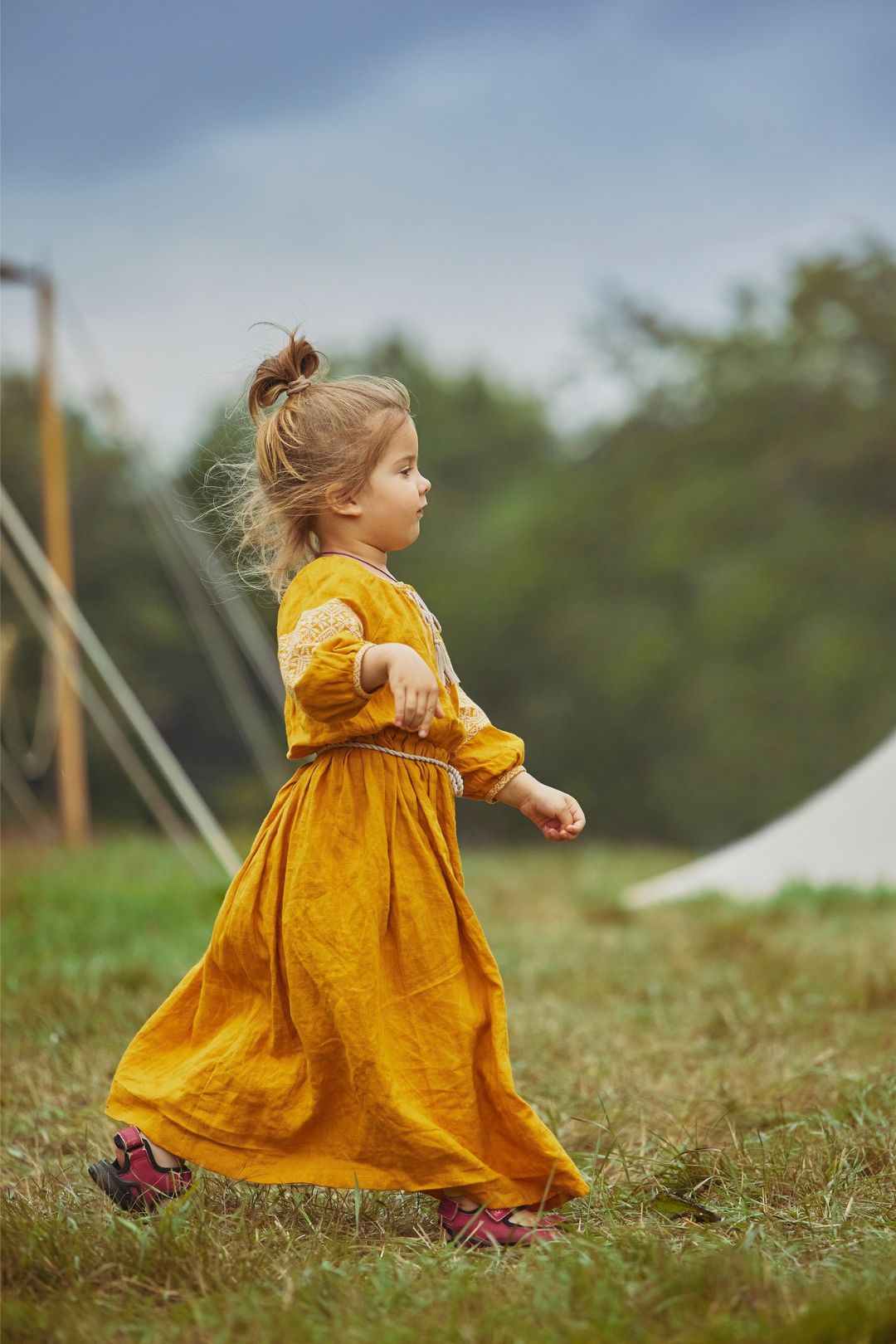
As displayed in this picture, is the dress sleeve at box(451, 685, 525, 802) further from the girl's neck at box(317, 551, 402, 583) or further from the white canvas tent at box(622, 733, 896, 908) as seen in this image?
the white canvas tent at box(622, 733, 896, 908)

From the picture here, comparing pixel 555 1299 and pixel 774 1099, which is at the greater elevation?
pixel 555 1299

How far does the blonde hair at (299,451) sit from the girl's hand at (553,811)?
43 centimetres

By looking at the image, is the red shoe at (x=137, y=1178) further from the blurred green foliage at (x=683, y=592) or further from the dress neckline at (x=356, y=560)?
the blurred green foliage at (x=683, y=592)

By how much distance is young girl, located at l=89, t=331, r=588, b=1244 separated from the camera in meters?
1.61

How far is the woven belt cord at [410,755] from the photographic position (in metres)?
1.70

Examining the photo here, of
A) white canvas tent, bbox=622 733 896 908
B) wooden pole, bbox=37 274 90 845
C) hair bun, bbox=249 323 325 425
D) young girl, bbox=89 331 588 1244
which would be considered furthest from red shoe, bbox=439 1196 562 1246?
wooden pole, bbox=37 274 90 845

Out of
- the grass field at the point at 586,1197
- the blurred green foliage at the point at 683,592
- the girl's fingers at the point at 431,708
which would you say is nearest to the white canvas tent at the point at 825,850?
the grass field at the point at 586,1197

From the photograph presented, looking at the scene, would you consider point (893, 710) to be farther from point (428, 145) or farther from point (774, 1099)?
point (774, 1099)

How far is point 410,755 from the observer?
173 centimetres

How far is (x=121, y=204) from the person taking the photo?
393 inches

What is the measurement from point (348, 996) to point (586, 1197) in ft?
1.49

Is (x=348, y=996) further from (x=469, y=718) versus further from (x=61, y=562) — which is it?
(x=61, y=562)

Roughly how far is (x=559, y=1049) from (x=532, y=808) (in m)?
1.02

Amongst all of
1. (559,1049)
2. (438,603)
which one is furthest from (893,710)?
(559,1049)
